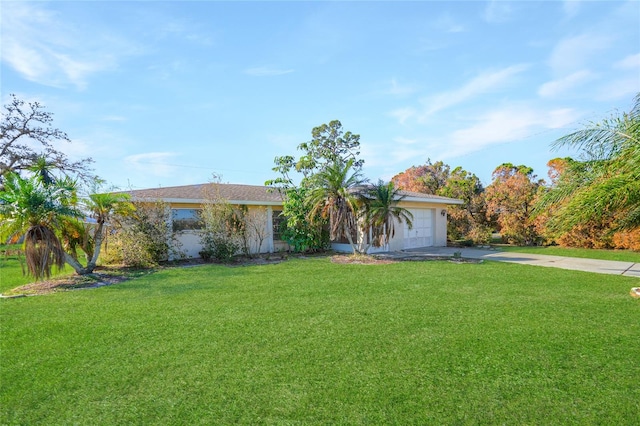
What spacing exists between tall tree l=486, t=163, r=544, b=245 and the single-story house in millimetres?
2742

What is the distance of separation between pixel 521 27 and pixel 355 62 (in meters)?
6.43

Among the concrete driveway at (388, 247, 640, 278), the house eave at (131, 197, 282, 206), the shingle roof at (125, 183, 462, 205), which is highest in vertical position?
the shingle roof at (125, 183, 462, 205)

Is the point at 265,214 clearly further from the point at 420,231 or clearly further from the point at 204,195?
the point at 420,231

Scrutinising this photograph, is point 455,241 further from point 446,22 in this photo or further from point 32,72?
point 32,72

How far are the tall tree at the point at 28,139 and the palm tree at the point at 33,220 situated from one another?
643 inches

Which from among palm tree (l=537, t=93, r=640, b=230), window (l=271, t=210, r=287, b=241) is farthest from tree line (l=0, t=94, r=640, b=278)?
window (l=271, t=210, r=287, b=241)

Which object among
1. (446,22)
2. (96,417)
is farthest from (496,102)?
(96,417)

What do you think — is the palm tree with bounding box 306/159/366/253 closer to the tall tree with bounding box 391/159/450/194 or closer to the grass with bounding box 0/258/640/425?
the grass with bounding box 0/258/640/425

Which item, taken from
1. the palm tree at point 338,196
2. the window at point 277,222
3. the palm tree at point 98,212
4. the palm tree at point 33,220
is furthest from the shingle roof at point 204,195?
the palm tree at point 33,220

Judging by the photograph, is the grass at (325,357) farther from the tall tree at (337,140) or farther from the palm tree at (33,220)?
the tall tree at (337,140)

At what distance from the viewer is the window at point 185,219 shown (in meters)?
16.3

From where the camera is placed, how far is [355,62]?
15.3m

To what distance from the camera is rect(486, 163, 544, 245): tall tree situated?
21.8m

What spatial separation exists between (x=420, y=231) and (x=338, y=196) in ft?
27.7
